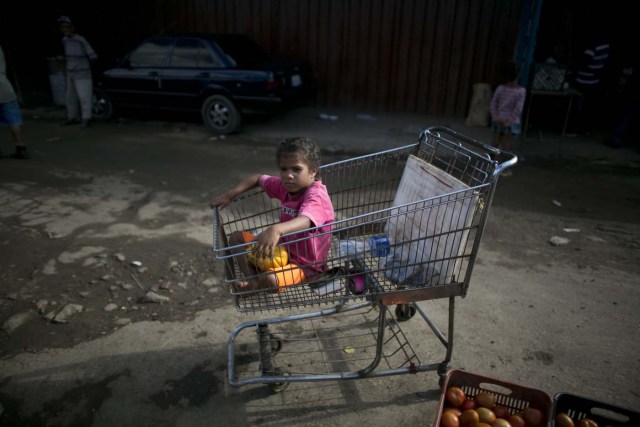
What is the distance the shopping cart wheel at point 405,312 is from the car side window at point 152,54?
6.96m

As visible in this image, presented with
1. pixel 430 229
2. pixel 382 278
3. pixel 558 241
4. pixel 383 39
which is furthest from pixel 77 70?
pixel 558 241

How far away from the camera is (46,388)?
2477 millimetres

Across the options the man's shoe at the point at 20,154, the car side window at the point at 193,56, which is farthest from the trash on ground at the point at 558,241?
the man's shoe at the point at 20,154

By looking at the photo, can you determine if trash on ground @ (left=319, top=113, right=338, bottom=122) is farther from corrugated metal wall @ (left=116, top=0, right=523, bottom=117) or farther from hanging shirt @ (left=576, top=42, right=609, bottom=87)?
hanging shirt @ (left=576, top=42, right=609, bottom=87)

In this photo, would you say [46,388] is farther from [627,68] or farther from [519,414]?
[627,68]

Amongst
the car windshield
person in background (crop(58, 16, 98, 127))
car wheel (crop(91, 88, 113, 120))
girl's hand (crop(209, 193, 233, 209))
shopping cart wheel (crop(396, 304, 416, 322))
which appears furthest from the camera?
car wheel (crop(91, 88, 113, 120))

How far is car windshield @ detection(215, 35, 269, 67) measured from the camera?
24.9 feet

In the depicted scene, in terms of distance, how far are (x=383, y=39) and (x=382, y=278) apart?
8.18 metres

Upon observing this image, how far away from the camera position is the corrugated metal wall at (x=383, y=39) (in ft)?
28.5

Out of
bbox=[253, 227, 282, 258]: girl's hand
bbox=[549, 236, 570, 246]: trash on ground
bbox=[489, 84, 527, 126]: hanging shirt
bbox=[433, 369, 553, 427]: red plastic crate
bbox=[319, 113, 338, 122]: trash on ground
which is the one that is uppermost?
bbox=[489, 84, 527, 126]: hanging shirt

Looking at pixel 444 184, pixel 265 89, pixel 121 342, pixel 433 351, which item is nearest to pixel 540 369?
pixel 433 351

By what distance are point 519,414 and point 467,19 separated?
8569 mm

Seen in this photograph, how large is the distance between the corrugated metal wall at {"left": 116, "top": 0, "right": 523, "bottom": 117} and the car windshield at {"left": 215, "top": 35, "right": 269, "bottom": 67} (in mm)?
1925

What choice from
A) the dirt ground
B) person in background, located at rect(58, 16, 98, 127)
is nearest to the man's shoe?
the dirt ground
